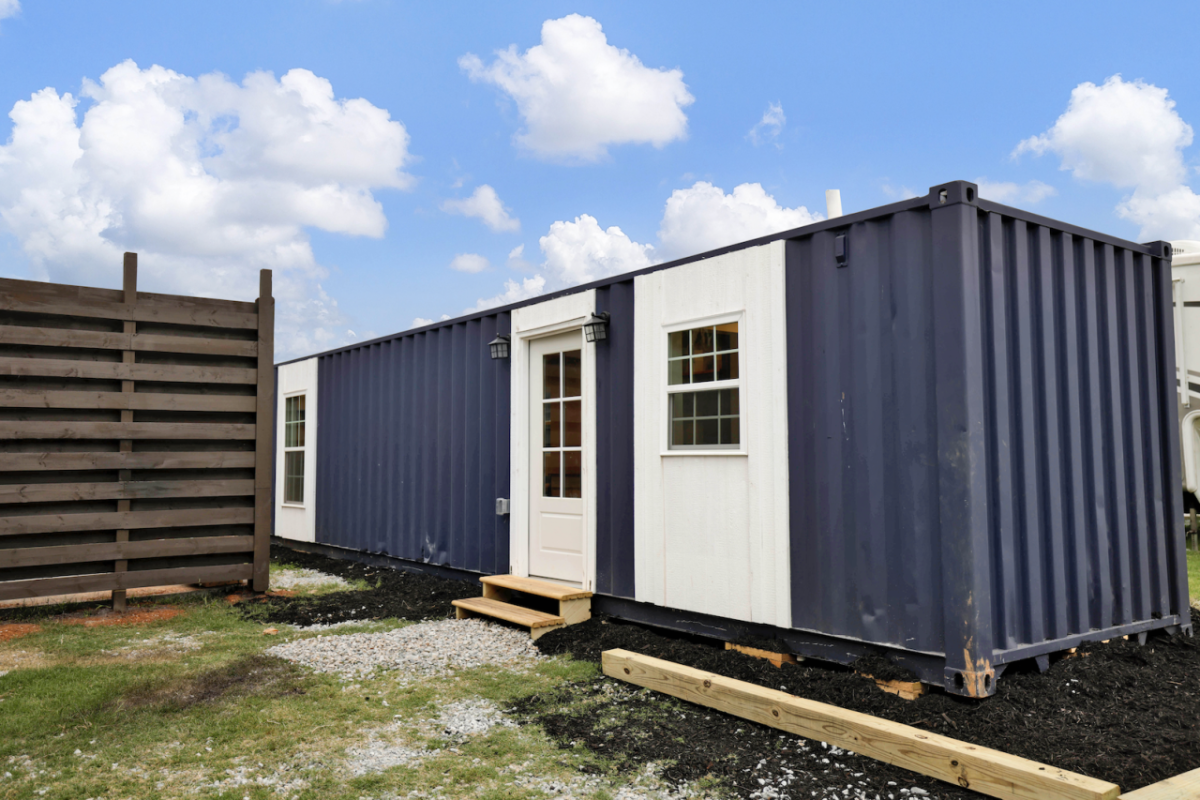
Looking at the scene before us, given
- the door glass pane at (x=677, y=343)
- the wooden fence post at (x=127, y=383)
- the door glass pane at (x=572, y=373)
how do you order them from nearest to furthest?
1. the door glass pane at (x=677, y=343)
2. the door glass pane at (x=572, y=373)
3. the wooden fence post at (x=127, y=383)

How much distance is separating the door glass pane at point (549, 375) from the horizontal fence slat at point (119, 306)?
2888mm

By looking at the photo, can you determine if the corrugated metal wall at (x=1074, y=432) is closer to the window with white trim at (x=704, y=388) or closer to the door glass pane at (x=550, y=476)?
the window with white trim at (x=704, y=388)

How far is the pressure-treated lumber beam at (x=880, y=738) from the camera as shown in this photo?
2998mm

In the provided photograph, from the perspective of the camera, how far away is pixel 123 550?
282 inches

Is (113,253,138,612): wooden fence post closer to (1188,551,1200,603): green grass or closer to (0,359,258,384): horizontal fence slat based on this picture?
(0,359,258,384): horizontal fence slat

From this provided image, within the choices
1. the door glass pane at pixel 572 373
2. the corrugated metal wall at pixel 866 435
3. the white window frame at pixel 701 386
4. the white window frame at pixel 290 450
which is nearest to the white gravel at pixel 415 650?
the white window frame at pixel 701 386

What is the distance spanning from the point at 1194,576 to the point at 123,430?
33.7 ft

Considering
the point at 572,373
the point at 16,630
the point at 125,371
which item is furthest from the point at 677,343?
the point at 16,630

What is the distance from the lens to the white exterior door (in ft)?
21.8

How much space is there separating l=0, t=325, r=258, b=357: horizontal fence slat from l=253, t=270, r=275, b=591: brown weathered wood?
0.49 ft

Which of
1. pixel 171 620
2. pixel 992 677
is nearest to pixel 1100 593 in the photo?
pixel 992 677

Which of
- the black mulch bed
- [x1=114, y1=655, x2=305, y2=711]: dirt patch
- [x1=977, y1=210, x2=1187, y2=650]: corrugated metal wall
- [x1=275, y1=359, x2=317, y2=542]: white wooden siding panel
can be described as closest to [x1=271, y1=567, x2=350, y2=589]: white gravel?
[x1=275, y1=359, x2=317, y2=542]: white wooden siding panel

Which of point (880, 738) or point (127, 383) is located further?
→ point (127, 383)

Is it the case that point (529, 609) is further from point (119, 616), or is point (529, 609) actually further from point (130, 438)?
point (130, 438)
